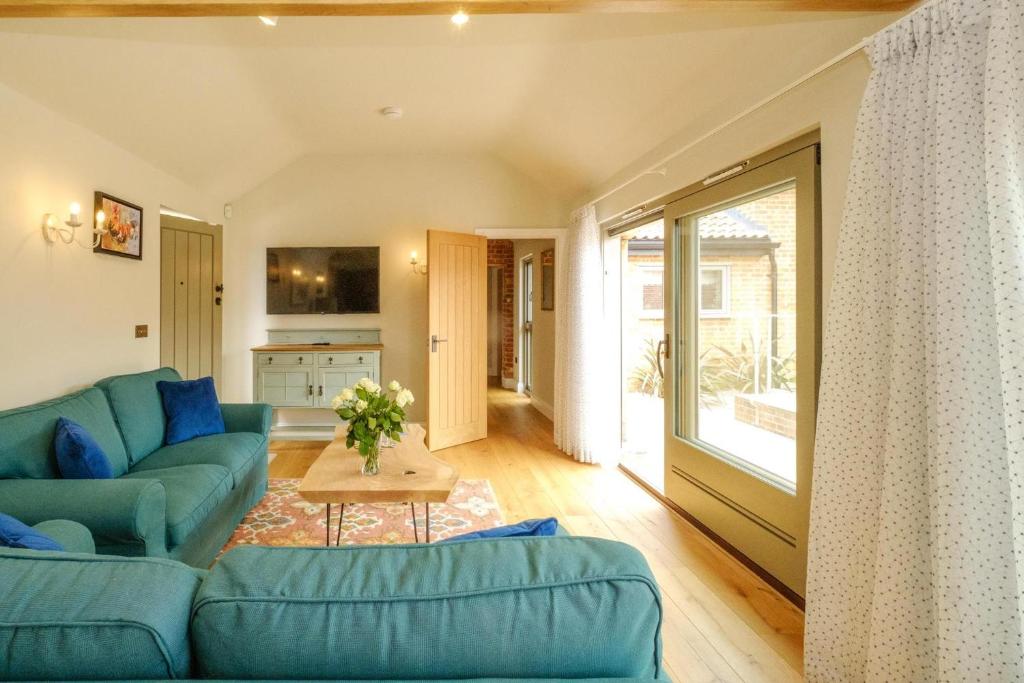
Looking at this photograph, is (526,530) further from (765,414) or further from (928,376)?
(765,414)

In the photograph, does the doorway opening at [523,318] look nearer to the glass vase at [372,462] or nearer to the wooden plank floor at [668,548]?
the wooden plank floor at [668,548]

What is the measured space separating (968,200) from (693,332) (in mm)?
1880

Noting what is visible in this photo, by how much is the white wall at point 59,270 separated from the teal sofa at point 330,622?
259cm

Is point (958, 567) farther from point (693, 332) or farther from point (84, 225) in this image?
point (84, 225)

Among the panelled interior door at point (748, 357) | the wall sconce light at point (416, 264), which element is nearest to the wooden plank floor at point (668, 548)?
the panelled interior door at point (748, 357)

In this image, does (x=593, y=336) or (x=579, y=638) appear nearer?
(x=579, y=638)

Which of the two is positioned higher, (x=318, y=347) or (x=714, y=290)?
(x=714, y=290)

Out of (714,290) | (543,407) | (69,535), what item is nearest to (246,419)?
(69,535)

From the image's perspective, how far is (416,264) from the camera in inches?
216

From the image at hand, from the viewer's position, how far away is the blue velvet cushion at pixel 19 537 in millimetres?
1150

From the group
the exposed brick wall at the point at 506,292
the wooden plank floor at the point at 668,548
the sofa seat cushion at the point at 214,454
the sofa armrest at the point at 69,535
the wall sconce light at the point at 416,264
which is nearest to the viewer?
the sofa armrest at the point at 69,535

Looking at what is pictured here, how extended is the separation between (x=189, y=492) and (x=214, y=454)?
578mm

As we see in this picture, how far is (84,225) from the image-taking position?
3145mm

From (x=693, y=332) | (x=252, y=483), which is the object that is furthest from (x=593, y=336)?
(x=252, y=483)
